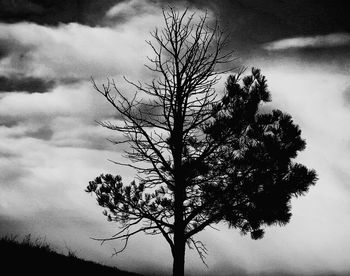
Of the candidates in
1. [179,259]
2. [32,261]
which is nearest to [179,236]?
[179,259]

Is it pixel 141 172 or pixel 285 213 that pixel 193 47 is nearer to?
pixel 141 172

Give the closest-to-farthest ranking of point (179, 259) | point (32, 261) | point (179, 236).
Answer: point (32, 261) → point (179, 259) → point (179, 236)

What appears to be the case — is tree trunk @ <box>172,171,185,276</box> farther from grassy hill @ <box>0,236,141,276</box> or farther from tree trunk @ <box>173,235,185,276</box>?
grassy hill @ <box>0,236,141,276</box>

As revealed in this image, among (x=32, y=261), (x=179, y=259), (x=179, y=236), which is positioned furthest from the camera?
(x=179, y=236)

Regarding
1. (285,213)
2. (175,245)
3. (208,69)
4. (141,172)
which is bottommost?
(175,245)

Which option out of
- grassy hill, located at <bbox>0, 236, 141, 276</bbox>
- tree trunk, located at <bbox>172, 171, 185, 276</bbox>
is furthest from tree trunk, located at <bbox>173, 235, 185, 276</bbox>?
grassy hill, located at <bbox>0, 236, 141, 276</bbox>

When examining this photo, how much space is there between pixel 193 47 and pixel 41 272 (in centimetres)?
592

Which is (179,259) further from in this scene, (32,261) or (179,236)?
(32,261)

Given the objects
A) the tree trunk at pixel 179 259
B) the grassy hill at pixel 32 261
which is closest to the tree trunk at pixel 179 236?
the tree trunk at pixel 179 259

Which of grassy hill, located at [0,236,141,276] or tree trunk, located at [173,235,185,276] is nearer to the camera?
grassy hill, located at [0,236,141,276]

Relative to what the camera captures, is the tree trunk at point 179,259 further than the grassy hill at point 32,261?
Yes

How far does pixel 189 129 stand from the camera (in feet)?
29.0

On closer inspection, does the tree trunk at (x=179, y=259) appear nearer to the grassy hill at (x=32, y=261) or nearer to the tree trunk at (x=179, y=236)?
the tree trunk at (x=179, y=236)

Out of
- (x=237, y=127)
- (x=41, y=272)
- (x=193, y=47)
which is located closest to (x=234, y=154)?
(x=237, y=127)
